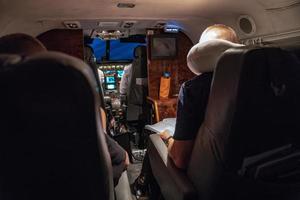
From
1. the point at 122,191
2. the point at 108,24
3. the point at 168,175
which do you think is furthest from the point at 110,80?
the point at 122,191

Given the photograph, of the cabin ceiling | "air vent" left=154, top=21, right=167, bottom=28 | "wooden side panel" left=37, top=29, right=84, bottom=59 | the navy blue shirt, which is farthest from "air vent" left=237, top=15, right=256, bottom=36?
"wooden side panel" left=37, top=29, right=84, bottom=59

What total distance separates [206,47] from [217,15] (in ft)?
7.09

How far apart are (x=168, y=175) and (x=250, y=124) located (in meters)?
0.64

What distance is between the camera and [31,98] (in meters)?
0.68

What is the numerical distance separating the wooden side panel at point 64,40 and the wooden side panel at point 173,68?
101 centimetres

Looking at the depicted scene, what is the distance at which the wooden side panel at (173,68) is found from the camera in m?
4.00

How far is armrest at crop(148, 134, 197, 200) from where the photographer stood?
1.24 metres

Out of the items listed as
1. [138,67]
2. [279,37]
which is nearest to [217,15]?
[279,37]

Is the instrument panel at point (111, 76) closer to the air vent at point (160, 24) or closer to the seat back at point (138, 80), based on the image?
the seat back at point (138, 80)

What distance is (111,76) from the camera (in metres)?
4.84

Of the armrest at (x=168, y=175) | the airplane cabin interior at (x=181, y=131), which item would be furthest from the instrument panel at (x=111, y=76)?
the armrest at (x=168, y=175)

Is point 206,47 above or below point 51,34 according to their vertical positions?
above

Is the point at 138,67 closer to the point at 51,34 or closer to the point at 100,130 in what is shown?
the point at 51,34

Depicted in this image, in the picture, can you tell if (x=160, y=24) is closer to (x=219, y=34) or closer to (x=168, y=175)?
(x=219, y=34)
